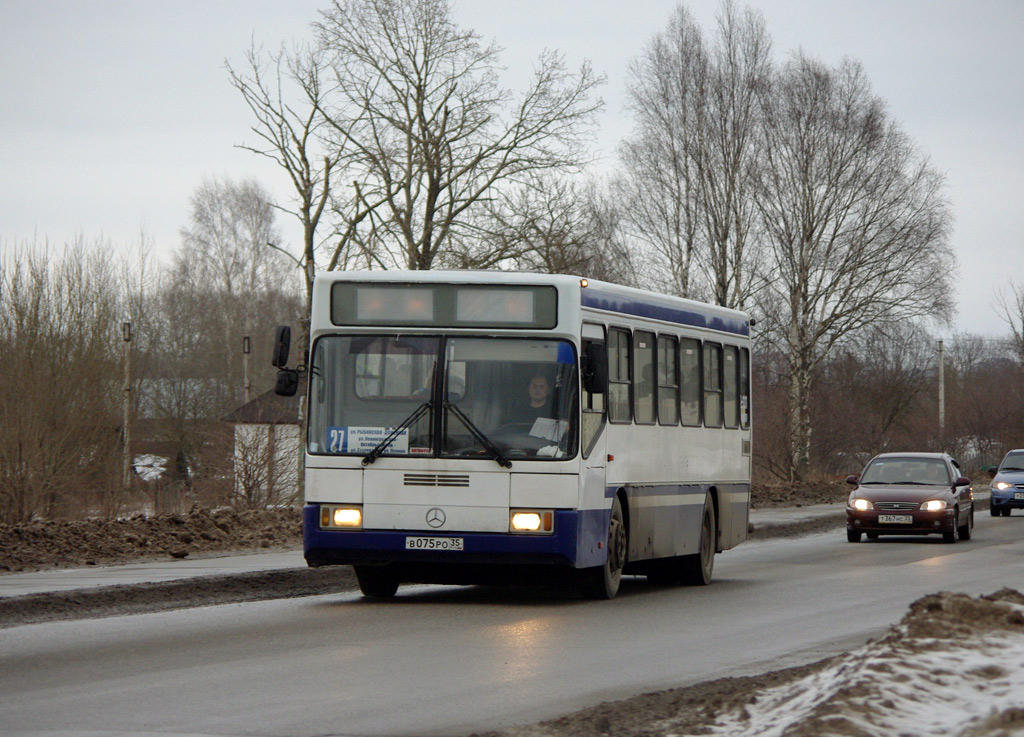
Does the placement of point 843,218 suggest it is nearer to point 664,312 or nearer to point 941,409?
point 941,409

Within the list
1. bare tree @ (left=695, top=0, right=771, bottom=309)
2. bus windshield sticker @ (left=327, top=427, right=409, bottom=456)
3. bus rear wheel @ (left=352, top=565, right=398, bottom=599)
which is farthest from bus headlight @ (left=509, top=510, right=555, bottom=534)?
bare tree @ (left=695, top=0, right=771, bottom=309)

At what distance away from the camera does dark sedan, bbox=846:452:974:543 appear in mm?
26547

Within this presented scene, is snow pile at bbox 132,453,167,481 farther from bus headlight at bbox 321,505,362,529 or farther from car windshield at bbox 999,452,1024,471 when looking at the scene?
car windshield at bbox 999,452,1024,471

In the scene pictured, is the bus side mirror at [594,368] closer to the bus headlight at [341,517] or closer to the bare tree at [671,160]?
the bus headlight at [341,517]

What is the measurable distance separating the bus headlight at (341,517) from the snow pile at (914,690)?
5959mm

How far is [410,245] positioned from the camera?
134 feet

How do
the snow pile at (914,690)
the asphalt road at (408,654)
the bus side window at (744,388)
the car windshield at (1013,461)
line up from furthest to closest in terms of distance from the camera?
the car windshield at (1013,461) < the bus side window at (744,388) < the asphalt road at (408,654) < the snow pile at (914,690)

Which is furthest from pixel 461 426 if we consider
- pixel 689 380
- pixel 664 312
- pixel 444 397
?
pixel 689 380

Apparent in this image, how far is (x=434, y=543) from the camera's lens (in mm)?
13203

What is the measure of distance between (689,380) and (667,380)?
0.77 m

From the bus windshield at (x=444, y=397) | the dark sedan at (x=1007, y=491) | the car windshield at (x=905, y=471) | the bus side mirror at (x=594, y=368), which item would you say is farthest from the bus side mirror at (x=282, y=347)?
the dark sedan at (x=1007, y=491)

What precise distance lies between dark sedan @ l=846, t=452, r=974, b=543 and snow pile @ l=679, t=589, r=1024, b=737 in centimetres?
1837

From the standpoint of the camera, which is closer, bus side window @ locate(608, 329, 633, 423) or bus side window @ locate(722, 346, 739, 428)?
bus side window @ locate(608, 329, 633, 423)

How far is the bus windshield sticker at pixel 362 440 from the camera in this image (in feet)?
43.9
